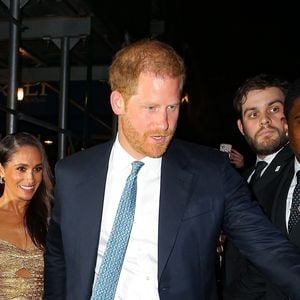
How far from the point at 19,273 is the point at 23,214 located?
1.23 feet

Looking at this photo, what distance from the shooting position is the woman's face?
2.63 metres

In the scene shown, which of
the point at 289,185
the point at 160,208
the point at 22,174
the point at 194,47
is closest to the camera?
the point at 160,208

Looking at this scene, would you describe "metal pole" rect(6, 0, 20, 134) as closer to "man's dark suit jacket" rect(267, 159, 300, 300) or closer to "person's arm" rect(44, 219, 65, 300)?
"person's arm" rect(44, 219, 65, 300)

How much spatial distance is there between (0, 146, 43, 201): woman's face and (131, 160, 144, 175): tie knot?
1120 millimetres

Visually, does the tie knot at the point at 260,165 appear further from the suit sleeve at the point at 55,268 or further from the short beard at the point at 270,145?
the suit sleeve at the point at 55,268

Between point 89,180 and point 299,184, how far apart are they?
2.82ft

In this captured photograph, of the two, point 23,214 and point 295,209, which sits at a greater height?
point 295,209

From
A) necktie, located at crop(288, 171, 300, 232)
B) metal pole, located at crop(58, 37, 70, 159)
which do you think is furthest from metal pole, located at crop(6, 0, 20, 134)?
necktie, located at crop(288, 171, 300, 232)

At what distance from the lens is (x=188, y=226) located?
5.24 feet

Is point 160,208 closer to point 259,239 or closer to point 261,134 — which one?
point 259,239

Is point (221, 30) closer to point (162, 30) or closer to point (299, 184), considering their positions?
point (162, 30)

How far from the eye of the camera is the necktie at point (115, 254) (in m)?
1.62

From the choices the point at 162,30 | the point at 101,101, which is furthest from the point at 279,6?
the point at 101,101

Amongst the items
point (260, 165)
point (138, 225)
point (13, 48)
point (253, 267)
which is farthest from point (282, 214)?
point (13, 48)
